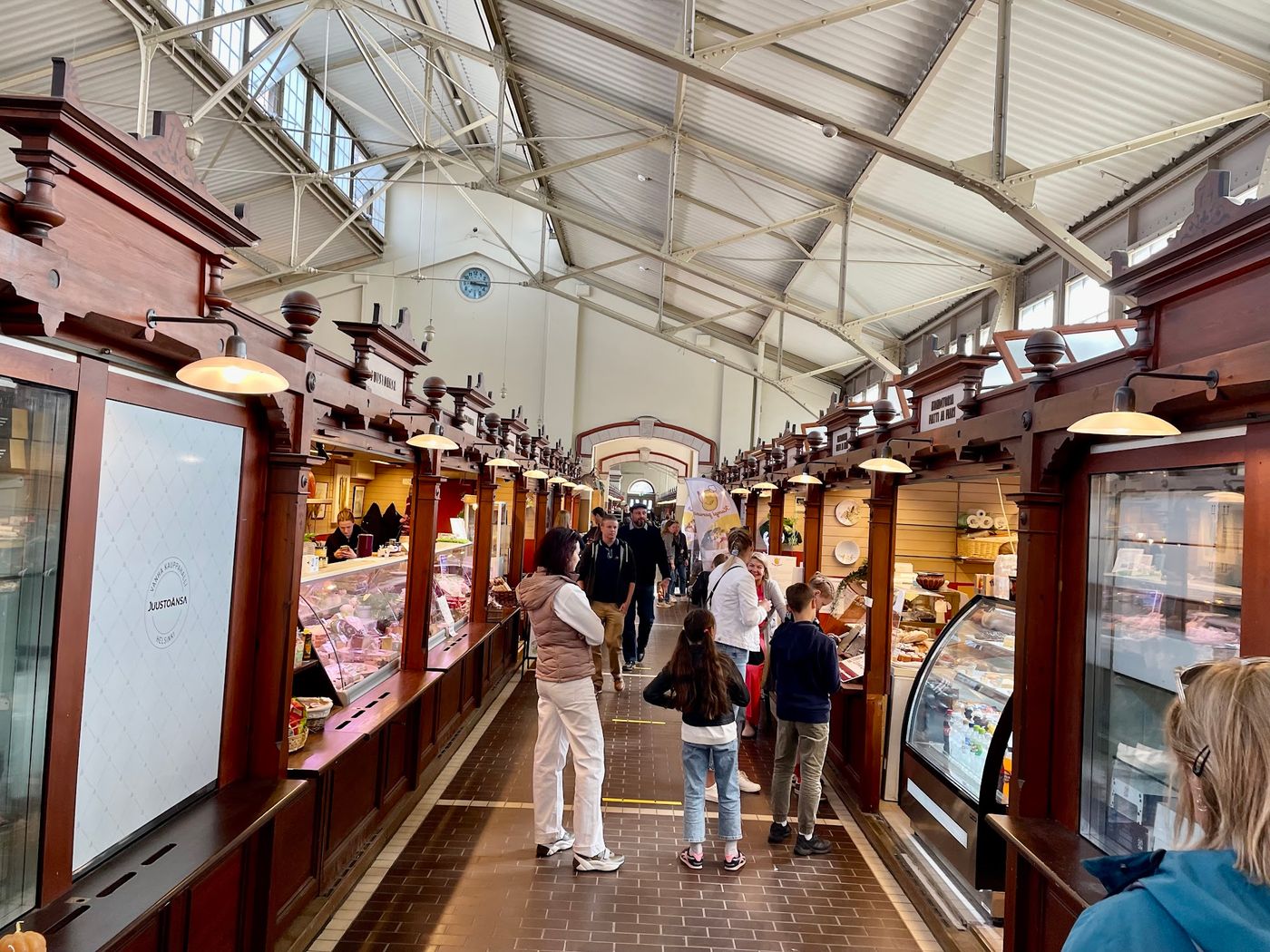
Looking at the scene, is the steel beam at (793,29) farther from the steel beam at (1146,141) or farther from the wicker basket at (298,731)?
the wicker basket at (298,731)

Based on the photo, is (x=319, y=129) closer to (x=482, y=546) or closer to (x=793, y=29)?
(x=482, y=546)

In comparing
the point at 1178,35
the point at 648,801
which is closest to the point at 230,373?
the point at 648,801

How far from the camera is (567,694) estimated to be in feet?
13.8

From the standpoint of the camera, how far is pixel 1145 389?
2492mm

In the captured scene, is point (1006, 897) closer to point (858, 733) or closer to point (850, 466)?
point (858, 733)

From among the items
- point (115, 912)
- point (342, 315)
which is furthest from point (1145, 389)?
point (342, 315)

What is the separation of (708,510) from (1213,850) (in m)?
8.69

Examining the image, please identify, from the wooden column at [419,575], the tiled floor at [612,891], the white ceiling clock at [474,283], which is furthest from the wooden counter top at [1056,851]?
the white ceiling clock at [474,283]

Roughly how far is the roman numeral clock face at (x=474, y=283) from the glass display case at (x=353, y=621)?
40.8 feet

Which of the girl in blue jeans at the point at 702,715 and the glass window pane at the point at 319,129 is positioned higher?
the glass window pane at the point at 319,129

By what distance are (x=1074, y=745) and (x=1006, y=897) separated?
707 mm

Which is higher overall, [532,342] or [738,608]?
[532,342]

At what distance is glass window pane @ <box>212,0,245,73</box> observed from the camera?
10.1 metres

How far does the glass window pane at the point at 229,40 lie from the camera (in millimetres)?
10055
